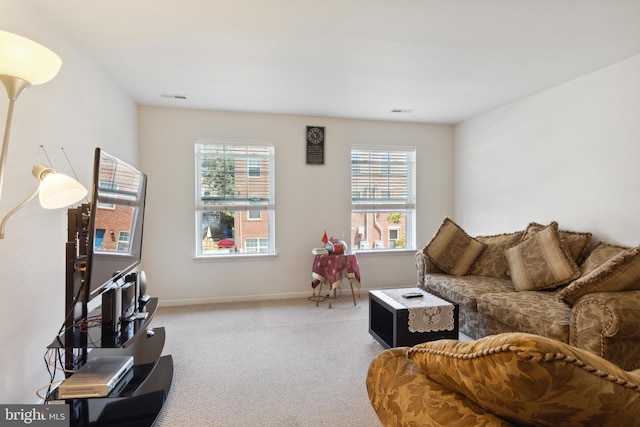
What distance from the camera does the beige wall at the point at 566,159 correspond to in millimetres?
2803

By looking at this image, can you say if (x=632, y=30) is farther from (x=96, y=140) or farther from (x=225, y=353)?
(x=96, y=140)

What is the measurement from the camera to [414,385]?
0.84 metres

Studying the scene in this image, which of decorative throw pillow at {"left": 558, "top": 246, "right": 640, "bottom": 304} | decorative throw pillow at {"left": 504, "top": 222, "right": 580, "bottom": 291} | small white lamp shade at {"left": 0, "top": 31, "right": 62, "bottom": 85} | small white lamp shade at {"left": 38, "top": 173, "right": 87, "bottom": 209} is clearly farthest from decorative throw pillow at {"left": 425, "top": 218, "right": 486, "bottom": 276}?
small white lamp shade at {"left": 0, "top": 31, "right": 62, "bottom": 85}

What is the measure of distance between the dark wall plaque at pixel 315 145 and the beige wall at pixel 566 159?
A: 2106 mm

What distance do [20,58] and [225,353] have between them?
2.39m

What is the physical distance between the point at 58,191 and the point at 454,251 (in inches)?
136

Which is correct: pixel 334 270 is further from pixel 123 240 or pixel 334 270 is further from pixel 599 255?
pixel 599 255

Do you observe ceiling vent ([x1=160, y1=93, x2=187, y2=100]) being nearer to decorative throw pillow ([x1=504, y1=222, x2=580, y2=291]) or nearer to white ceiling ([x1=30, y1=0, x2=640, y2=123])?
white ceiling ([x1=30, y1=0, x2=640, y2=123])

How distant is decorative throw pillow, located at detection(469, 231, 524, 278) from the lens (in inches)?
138

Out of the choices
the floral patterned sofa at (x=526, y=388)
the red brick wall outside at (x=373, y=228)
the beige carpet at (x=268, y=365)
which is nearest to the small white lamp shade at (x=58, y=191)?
the beige carpet at (x=268, y=365)

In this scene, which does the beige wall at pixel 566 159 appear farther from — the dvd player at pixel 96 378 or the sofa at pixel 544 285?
the dvd player at pixel 96 378

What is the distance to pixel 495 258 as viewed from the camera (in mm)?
3566

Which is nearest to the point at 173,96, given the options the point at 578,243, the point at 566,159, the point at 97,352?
the point at 97,352

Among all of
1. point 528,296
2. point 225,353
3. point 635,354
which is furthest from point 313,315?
point 635,354
